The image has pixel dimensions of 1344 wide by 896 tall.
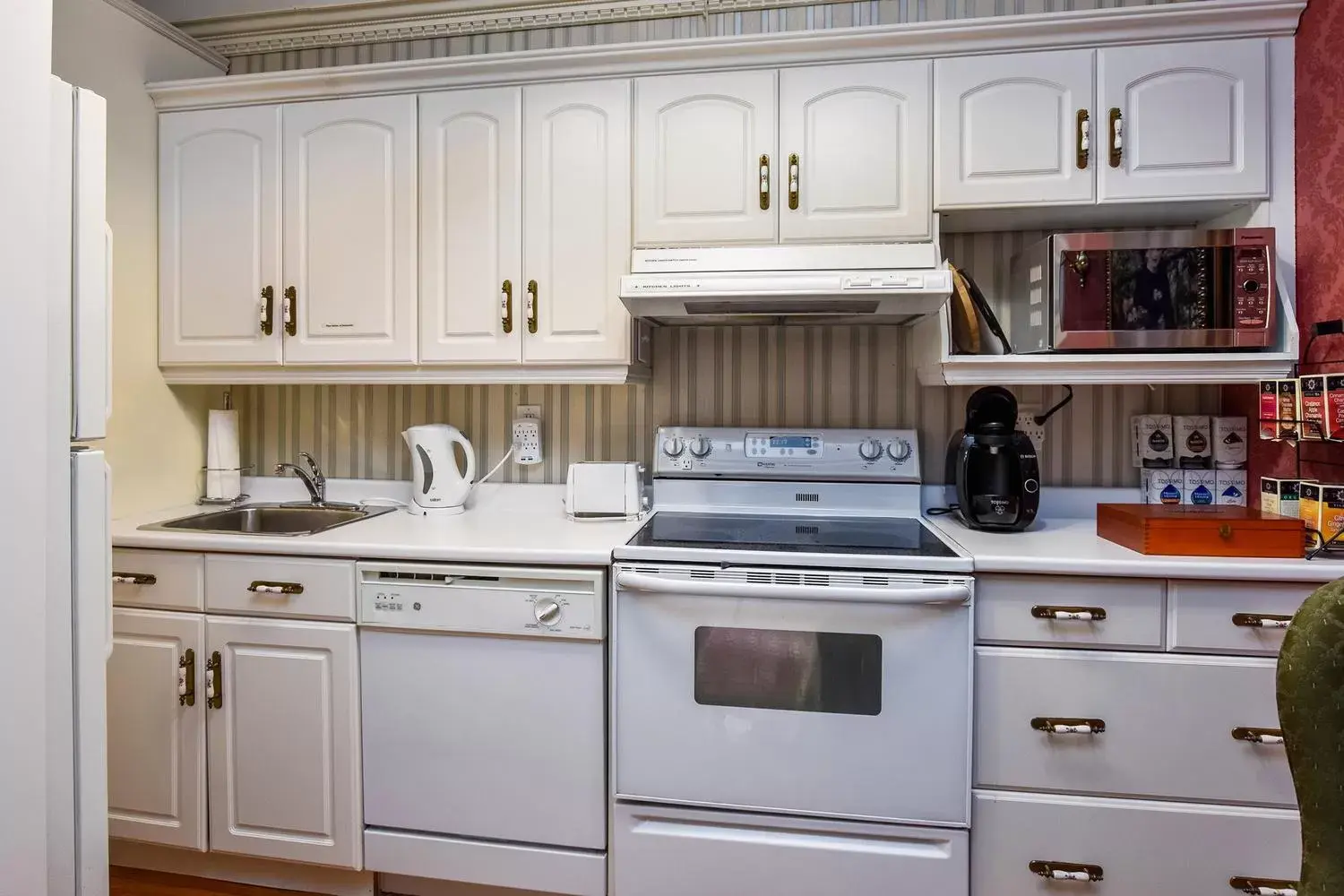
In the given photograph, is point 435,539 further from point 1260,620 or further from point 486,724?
point 1260,620

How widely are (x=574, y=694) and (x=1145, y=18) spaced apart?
209cm

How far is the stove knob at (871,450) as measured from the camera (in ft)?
6.51

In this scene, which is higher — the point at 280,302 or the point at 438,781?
the point at 280,302

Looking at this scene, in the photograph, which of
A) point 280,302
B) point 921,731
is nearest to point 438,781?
point 921,731

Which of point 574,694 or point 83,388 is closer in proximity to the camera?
point 83,388

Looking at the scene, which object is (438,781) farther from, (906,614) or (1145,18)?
(1145,18)

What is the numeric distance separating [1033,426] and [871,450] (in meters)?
0.50

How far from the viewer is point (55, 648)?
0.95m

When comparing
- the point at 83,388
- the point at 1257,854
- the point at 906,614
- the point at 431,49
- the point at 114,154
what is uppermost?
the point at 431,49

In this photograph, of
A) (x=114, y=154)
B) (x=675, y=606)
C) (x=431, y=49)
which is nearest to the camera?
(x=675, y=606)

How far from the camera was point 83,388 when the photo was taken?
98cm

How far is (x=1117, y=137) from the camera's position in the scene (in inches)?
66.4

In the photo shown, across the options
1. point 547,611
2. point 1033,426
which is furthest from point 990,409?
point 547,611

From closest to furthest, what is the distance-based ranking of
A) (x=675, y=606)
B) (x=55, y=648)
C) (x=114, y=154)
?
(x=55, y=648) < (x=675, y=606) < (x=114, y=154)
